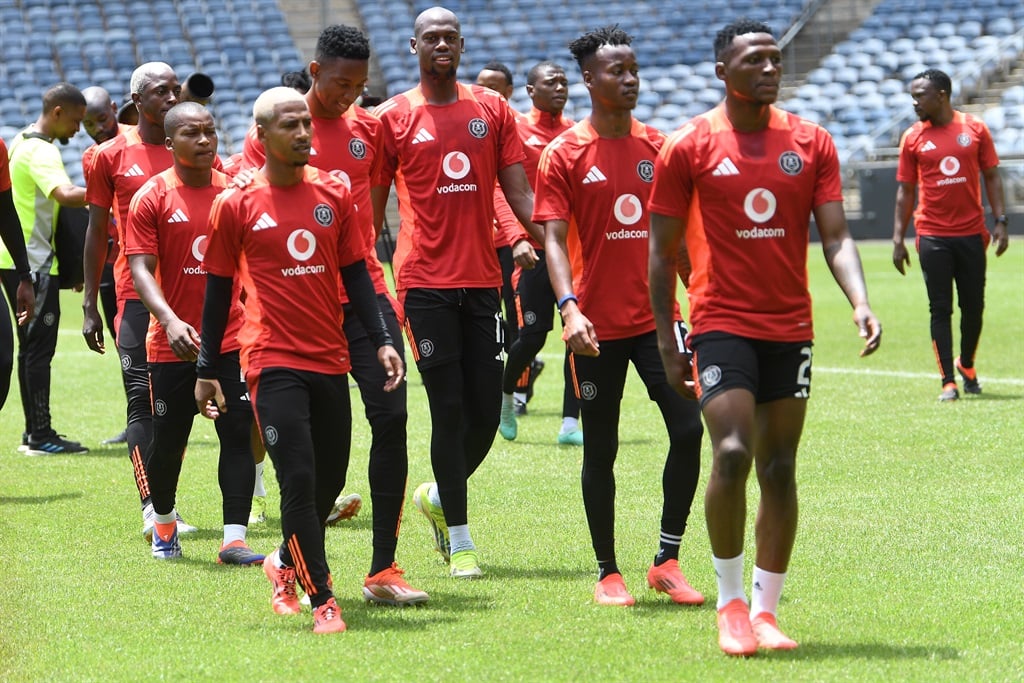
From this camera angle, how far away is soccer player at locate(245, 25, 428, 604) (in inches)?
240

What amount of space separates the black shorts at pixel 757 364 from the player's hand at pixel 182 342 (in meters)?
2.11

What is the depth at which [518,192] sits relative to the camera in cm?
689

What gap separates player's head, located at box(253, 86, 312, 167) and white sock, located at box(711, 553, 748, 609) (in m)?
2.10

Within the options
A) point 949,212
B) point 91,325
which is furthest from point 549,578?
point 949,212

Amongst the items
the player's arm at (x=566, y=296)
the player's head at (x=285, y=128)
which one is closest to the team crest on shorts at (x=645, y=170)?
the player's arm at (x=566, y=296)

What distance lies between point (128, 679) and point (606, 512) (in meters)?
2.01

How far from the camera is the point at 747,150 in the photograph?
5.19 meters

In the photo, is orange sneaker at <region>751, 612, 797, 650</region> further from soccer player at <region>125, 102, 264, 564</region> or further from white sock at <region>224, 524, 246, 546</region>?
white sock at <region>224, 524, 246, 546</region>

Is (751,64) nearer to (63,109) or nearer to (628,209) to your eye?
(628,209)

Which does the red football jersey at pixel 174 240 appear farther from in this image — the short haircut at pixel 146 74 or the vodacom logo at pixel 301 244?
the vodacom logo at pixel 301 244

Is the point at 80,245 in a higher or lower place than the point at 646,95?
higher

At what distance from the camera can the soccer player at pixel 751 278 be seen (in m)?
5.14

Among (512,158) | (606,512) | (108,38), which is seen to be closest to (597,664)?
(606,512)

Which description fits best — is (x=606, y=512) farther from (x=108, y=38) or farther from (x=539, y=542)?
(x=108, y=38)
